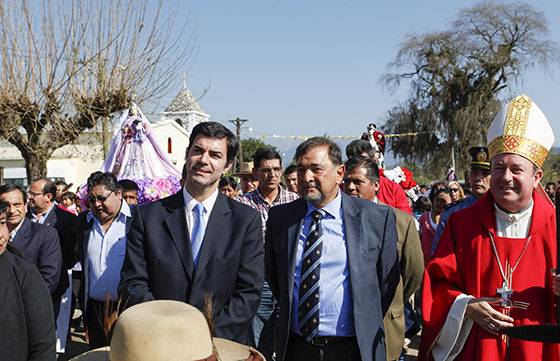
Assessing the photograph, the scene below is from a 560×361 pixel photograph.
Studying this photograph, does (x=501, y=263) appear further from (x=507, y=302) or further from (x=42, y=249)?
(x=42, y=249)

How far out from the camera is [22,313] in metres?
2.81

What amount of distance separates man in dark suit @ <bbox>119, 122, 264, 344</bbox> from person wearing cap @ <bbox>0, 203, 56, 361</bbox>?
0.40 m

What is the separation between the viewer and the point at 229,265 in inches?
122

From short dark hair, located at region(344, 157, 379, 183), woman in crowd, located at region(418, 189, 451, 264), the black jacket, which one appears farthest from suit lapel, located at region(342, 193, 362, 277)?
woman in crowd, located at region(418, 189, 451, 264)

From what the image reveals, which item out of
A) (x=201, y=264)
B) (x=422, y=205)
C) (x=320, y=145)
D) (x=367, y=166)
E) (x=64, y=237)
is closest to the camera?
(x=201, y=264)

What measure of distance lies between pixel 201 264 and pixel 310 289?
60 cm

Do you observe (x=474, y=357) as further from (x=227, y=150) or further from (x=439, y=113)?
(x=439, y=113)

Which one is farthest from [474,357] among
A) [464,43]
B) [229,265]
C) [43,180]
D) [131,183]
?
[464,43]

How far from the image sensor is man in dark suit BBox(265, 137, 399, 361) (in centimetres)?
313

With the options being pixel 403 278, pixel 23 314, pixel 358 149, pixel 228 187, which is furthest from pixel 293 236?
pixel 228 187

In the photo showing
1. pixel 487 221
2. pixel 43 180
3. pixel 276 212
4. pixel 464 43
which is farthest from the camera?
pixel 464 43

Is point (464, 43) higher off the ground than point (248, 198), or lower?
higher

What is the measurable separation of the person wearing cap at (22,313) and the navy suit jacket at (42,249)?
199 cm

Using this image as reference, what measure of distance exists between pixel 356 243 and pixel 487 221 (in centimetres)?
68
